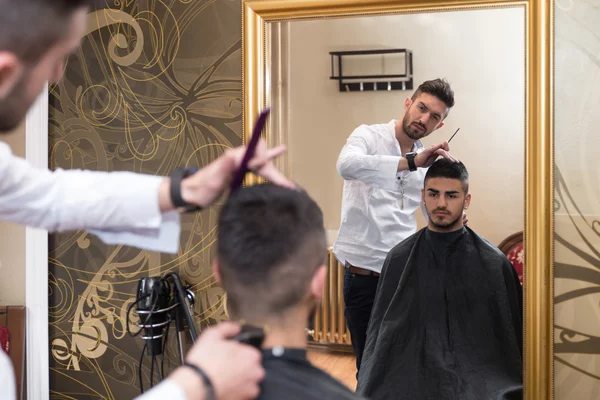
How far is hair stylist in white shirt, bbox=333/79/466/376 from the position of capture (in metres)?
2.31

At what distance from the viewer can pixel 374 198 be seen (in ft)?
7.75

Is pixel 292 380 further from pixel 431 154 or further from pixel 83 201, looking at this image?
pixel 431 154

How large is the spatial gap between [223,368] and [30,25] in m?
0.61

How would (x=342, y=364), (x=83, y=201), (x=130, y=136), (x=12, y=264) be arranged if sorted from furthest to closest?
(x=12, y=264) < (x=130, y=136) < (x=342, y=364) < (x=83, y=201)

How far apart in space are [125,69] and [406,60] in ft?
4.00

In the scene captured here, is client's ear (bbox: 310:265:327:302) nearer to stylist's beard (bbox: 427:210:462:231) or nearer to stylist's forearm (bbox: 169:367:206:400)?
stylist's forearm (bbox: 169:367:206:400)

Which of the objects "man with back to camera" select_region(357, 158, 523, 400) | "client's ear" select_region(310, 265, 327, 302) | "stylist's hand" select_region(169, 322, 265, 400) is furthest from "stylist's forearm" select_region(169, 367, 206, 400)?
"man with back to camera" select_region(357, 158, 523, 400)

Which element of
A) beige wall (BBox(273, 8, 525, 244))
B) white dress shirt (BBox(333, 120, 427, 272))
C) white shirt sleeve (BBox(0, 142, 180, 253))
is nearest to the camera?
white shirt sleeve (BBox(0, 142, 180, 253))

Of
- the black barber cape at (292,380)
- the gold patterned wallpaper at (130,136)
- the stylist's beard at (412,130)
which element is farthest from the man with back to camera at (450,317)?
the black barber cape at (292,380)

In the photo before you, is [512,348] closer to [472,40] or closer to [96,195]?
[472,40]

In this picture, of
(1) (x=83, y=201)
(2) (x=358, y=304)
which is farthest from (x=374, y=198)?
(1) (x=83, y=201)

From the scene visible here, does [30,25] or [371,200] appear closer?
[30,25]

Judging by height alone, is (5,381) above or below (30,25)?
below

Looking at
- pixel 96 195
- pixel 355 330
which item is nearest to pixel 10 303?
pixel 355 330
